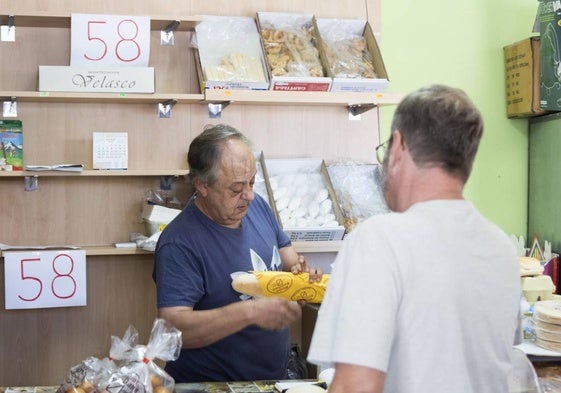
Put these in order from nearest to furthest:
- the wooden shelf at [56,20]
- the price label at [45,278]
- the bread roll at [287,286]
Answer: the bread roll at [287,286]
the price label at [45,278]
the wooden shelf at [56,20]

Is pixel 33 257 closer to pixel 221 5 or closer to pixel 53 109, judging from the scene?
pixel 53 109

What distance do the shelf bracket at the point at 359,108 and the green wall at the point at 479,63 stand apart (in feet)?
0.91

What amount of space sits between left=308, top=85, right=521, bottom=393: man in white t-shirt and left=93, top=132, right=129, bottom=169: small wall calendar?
2477 mm

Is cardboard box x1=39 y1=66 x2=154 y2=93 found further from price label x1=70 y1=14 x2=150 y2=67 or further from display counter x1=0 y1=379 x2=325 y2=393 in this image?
display counter x1=0 y1=379 x2=325 y2=393

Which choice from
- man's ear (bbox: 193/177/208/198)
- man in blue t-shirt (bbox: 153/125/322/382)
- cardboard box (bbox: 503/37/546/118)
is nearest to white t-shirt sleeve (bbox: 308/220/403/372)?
man in blue t-shirt (bbox: 153/125/322/382)

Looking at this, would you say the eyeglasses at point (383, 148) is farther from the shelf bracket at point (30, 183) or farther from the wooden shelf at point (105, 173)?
the shelf bracket at point (30, 183)

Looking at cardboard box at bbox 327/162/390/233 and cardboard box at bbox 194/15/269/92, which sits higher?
cardboard box at bbox 194/15/269/92

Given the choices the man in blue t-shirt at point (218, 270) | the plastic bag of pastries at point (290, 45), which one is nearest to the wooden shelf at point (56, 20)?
the plastic bag of pastries at point (290, 45)

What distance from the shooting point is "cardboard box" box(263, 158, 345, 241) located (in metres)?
3.77

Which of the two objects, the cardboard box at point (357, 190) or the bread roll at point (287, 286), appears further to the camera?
the cardboard box at point (357, 190)

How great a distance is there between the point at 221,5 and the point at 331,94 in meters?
0.79

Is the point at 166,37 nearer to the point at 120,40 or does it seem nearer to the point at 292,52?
the point at 120,40

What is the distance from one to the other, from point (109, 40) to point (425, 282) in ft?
8.87

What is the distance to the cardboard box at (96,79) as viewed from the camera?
11.8 ft
